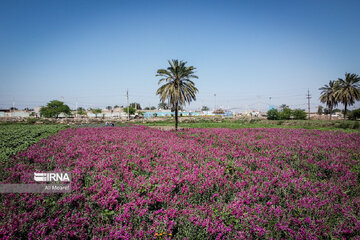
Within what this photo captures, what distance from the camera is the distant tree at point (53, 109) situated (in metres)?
86.0

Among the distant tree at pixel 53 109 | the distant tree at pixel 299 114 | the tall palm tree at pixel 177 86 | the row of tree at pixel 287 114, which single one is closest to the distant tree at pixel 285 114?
the row of tree at pixel 287 114

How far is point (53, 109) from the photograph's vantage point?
88.2m

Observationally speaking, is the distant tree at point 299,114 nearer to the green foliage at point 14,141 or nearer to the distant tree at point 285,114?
the distant tree at point 285,114

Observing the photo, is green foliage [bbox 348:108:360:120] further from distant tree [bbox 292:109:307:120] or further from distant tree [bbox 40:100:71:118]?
distant tree [bbox 40:100:71:118]

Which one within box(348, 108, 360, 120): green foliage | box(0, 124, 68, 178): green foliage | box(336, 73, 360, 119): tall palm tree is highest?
box(336, 73, 360, 119): tall palm tree

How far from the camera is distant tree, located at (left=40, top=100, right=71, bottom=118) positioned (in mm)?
86044

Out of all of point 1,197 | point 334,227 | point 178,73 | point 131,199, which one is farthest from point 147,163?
point 178,73

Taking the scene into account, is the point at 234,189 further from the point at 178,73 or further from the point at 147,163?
the point at 178,73

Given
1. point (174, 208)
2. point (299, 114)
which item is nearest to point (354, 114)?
point (299, 114)

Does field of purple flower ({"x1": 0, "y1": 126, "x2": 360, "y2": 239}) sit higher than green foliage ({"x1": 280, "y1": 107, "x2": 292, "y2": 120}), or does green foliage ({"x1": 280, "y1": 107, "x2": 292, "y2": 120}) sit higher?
green foliage ({"x1": 280, "y1": 107, "x2": 292, "y2": 120})

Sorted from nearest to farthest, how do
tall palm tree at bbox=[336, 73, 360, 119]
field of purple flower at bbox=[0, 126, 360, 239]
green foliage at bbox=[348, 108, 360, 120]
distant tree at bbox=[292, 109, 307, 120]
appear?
field of purple flower at bbox=[0, 126, 360, 239] → tall palm tree at bbox=[336, 73, 360, 119] → green foliage at bbox=[348, 108, 360, 120] → distant tree at bbox=[292, 109, 307, 120]

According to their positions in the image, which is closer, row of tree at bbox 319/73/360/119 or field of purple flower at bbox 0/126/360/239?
field of purple flower at bbox 0/126/360/239

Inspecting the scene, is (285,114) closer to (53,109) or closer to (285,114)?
(285,114)

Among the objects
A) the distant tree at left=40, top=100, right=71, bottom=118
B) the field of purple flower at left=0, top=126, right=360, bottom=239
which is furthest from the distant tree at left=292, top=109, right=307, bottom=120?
the distant tree at left=40, top=100, right=71, bottom=118
